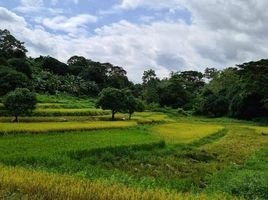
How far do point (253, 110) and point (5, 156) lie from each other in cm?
5916

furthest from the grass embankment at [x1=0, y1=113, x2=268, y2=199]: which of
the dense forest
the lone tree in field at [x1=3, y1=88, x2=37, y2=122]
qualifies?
the dense forest

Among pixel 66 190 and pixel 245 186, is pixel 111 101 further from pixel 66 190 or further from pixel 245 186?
pixel 66 190

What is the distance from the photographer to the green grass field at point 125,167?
11.3 m

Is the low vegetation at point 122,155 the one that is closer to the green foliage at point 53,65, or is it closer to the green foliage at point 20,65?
the green foliage at point 20,65

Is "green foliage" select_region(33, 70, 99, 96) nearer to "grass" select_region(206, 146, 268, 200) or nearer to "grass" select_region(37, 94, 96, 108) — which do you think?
"grass" select_region(37, 94, 96, 108)

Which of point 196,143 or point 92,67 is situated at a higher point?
point 92,67

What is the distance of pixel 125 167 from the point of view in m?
21.0

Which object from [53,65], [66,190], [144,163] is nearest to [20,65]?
[53,65]

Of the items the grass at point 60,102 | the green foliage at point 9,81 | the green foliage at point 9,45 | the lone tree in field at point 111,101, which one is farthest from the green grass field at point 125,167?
the green foliage at point 9,45

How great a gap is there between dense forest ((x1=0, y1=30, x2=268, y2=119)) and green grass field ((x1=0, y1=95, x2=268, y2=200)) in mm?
27329

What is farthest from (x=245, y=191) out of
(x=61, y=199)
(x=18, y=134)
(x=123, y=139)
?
(x=18, y=134)

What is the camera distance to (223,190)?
14898mm

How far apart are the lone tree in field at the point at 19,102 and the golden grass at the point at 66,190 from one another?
99.3 ft

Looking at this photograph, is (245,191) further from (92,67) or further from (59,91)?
(92,67)
